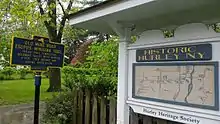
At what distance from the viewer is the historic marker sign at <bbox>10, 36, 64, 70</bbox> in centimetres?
446

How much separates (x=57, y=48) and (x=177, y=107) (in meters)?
2.77

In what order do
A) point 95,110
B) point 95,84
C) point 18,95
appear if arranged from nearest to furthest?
1. point 95,110
2. point 95,84
3. point 18,95

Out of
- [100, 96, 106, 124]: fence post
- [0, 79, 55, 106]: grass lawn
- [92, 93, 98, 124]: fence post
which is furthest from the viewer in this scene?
[0, 79, 55, 106]: grass lawn

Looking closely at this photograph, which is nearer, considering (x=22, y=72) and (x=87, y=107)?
(x=87, y=107)

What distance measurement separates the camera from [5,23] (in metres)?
13.6

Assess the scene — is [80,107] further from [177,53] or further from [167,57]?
[177,53]

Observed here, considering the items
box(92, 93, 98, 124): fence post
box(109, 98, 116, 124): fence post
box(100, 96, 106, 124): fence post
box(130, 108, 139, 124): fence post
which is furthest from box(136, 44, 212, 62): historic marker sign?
box(92, 93, 98, 124): fence post

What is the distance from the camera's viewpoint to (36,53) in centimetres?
469

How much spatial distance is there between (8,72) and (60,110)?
20.0 m

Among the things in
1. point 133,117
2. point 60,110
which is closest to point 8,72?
point 60,110

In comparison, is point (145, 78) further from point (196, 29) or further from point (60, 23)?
point (60, 23)

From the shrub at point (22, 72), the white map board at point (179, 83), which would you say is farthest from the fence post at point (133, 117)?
the shrub at point (22, 72)

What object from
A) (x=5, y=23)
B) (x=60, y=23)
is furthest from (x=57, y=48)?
(x=5, y=23)

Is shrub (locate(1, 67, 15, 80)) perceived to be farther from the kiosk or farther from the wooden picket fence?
the kiosk
